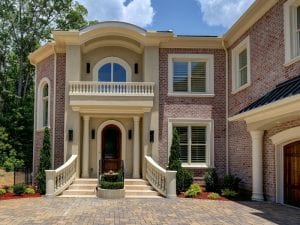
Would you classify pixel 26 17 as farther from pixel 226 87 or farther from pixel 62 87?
pixel 226 87

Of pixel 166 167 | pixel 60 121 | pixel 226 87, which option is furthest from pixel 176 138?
pixel 60 121

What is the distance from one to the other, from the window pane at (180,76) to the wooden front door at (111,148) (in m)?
3.63

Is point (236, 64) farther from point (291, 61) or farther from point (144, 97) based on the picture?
point (291, 61)

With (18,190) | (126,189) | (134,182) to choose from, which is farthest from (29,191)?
(134,182)

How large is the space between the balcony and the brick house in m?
0.04

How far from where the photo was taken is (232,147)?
60.9 feet

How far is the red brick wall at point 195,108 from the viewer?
19.3 meters

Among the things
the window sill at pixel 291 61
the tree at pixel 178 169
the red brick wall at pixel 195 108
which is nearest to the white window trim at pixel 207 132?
the red brick wall at pixel 195 108

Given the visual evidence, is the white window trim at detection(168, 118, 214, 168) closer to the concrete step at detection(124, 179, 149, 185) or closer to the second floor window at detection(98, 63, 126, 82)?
the concrete step at detection(124, 179, 149, 185)

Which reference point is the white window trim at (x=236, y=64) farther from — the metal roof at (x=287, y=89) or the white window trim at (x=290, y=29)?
the metal roof at (x=287, y=89)

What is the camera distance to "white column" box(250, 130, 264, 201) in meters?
15.1

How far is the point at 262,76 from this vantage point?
50.4 feet

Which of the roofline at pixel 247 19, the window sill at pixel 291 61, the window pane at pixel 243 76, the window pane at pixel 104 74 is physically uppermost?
the roofline at pixel 247 19

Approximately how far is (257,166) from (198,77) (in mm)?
6257
